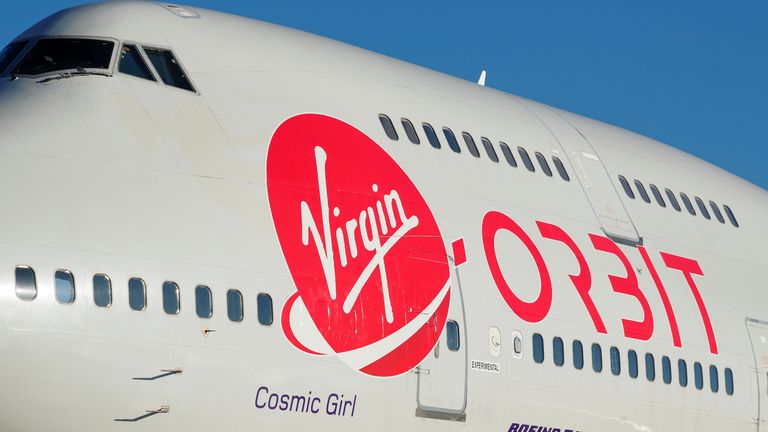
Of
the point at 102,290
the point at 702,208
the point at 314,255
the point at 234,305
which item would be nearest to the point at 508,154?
the point at 314,255

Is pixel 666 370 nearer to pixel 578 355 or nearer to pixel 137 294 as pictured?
pixel 578 355

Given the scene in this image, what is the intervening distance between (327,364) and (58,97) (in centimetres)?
439

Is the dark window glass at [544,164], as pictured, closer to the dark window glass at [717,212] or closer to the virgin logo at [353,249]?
the virgin logo at [353,249]

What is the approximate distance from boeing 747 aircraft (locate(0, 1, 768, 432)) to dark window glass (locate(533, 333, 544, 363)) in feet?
0.11

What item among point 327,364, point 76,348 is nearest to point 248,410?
point 327,364

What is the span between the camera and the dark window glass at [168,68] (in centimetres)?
1650

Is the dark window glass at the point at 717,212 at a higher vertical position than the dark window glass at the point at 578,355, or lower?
higher

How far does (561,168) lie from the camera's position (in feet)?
70.3

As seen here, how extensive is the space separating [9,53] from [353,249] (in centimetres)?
505

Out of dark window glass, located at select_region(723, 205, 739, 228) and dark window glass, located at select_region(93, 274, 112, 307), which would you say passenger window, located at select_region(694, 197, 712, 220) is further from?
dark window glass, located at select_region(93, 274, 112, 307)

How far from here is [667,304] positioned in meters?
21.5

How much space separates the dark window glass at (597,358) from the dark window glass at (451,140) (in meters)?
3.48

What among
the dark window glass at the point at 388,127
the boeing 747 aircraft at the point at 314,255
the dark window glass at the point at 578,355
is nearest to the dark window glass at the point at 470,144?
the boeing 747 aircraft at the point at 314,255

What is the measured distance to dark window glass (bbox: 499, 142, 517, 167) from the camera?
2034 centimetres
